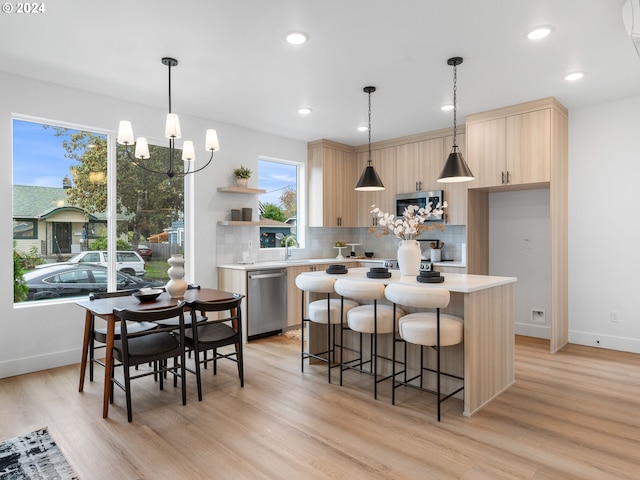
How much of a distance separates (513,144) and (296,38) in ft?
9.45

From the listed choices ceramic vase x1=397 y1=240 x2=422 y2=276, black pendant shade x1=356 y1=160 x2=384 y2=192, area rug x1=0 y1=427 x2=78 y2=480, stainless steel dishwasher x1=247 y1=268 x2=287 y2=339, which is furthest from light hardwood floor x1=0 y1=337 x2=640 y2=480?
black pendant shade x1=356 y1=160 x2=384 y2=192

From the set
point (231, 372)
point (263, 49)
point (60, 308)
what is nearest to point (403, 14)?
point (263, 49)

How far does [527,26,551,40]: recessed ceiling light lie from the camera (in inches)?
115

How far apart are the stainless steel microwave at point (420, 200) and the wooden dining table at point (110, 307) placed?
10.8ft

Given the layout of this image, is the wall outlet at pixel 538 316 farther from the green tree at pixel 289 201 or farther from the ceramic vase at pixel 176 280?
the ceramic vase at pixel 176 280

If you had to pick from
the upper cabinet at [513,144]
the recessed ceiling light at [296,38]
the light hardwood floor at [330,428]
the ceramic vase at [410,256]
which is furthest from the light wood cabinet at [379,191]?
the recessed ceiling light at [296,38]

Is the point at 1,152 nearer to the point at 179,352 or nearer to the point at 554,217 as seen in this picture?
the point at 179,352

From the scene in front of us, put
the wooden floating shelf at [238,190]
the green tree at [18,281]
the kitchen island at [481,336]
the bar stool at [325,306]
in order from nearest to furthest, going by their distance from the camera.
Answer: the kitchen island at [481,336] < the bar stool at [325,306] < the green tree at [18,281] < the wooden floating shelf at [238,190]

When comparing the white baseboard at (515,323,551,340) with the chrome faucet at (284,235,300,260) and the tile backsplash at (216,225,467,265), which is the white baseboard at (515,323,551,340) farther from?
the chrome faucet at (284,235,300,260)

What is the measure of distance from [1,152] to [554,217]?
5.53m

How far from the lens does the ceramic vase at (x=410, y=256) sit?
360 cm

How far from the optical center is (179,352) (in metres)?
3.10
